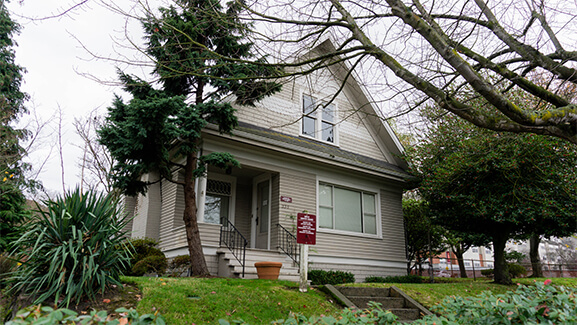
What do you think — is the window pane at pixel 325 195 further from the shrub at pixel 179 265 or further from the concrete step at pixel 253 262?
the shrub at pixel 179 265

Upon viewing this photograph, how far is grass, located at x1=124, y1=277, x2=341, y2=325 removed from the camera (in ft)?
17.1

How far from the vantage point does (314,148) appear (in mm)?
12031

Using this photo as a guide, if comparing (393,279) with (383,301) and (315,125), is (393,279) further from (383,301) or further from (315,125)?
(315,125)

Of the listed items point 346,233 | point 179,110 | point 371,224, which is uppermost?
point 179,110

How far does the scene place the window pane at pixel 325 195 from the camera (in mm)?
12144

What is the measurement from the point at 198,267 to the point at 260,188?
4.22 m

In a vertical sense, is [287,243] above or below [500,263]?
above

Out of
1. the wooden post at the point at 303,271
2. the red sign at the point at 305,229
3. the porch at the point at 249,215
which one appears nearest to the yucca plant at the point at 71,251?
the wooden post at the point at 303,271

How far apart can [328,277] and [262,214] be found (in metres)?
2.78

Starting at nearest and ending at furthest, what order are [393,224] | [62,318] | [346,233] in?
[62,318]
[346,233]
[393,224]

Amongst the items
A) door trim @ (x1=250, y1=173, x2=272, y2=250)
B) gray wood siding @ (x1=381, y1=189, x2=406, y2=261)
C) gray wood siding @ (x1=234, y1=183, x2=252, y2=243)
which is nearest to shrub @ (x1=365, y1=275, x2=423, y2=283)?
gray wood siding @ (x1=381, y1=189, x2=406, y2=261)

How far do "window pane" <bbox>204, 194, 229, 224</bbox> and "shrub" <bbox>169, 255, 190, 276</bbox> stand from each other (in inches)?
88.5

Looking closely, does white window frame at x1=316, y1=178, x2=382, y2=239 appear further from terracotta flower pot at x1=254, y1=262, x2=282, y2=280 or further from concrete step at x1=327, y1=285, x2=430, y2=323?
concrete step at x1=327, y1=285, x2=430, y2=323

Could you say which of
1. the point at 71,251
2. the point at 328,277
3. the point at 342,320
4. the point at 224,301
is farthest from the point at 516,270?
the point at 71,251
